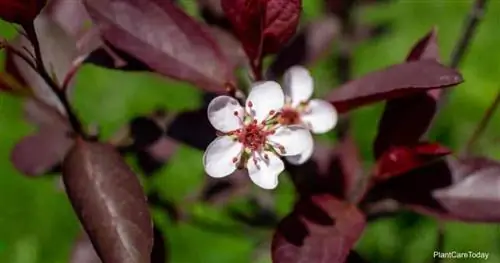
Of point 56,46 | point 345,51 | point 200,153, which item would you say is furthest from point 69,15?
point 200,153

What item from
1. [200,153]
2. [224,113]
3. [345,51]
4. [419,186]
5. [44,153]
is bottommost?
[200,153]

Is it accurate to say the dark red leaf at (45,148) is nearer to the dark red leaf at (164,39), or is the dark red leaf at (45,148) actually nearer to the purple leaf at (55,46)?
the purple leaf at (55,46)

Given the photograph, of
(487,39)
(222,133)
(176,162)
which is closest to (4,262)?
(176,162)

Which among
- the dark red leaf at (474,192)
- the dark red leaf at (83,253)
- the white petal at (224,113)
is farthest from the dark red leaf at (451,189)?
the dark red leaf at (83,253)

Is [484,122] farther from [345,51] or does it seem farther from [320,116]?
[345,51]

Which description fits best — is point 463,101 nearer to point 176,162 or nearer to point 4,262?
point 176,162
